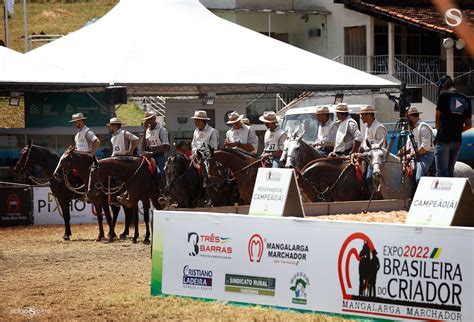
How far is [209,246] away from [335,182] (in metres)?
7.16

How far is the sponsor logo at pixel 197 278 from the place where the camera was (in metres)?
12.3

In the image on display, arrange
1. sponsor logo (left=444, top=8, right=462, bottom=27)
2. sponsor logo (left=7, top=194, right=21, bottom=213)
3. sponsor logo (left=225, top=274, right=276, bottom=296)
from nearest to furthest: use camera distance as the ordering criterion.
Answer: sponsor logo (left=225, top=274, right=276, bottom=296) → sponsor logo (left=444, top=8, right=462, bottom=27) → sponsor logo (left=7, top=194, right=21, bottom=213)

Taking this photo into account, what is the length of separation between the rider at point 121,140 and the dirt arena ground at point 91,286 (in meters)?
1.92

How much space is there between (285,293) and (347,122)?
9115mm

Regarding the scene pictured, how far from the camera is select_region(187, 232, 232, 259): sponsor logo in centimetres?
1212

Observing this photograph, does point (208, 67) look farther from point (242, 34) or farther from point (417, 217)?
point (417, 217)

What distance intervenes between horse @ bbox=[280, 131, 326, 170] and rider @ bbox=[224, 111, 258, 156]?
1710 millimetres

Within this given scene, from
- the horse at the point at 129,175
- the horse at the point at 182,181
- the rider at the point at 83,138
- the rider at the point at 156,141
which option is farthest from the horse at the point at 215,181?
the rider at the point at 83,138

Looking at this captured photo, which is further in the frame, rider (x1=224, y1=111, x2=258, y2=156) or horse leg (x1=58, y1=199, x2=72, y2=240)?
horse leg (x1=58, y1=199, x2=72, y2=240)

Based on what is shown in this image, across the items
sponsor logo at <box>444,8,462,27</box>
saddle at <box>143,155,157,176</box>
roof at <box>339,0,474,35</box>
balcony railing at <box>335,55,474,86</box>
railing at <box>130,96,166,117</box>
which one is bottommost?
saddle at <box>143,155,157,176</box>

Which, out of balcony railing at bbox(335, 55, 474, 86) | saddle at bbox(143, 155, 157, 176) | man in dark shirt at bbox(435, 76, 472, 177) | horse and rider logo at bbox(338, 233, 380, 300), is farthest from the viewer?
balcony railing at bbox(335, 55, 474, 86)

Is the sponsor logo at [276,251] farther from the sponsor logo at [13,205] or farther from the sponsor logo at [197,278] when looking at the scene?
the sponsor logo at [13,205]

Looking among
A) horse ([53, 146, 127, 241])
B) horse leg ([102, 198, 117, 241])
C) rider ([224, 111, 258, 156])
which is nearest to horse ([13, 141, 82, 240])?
horse ([53, 146, 127, 241])

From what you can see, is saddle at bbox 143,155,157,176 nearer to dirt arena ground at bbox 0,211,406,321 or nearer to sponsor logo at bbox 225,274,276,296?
dirt arena ground at bbox 0,211,406,321
